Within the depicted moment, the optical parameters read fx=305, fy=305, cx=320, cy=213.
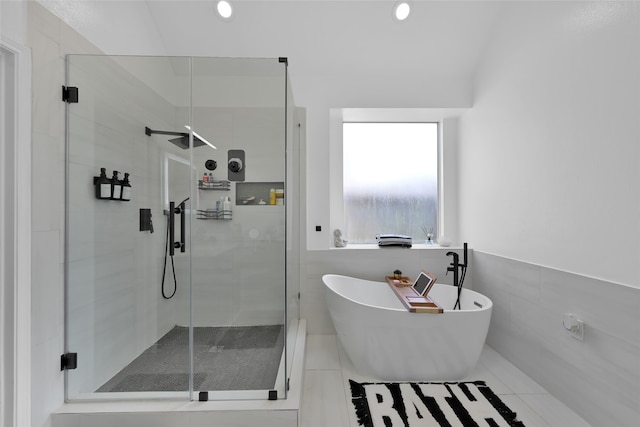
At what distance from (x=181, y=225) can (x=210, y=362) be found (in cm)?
83

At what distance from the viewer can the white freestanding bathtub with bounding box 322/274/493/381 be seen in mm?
2031

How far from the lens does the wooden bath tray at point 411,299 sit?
2.01 metres

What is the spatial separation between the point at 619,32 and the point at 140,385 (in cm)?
323

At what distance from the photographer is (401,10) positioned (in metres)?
2.49

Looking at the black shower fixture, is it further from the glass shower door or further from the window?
the window

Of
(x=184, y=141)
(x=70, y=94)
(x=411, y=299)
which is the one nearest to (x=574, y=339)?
(x=411, y=299)

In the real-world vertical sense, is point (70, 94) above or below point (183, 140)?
above

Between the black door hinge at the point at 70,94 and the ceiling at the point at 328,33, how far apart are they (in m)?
0.78

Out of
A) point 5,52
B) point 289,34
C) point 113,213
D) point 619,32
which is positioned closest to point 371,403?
point 113,213

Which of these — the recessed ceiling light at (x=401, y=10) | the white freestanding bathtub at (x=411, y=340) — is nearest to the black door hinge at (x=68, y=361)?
the white freestanding bathtub at (x=411, y=340)

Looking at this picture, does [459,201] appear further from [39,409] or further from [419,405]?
[39,409]

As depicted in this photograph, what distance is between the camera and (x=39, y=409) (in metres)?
1.51

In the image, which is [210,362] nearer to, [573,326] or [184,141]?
[184,141]

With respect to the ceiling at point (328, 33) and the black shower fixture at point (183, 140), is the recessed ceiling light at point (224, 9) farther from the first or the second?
the black shower fixture at point (183, 140)
